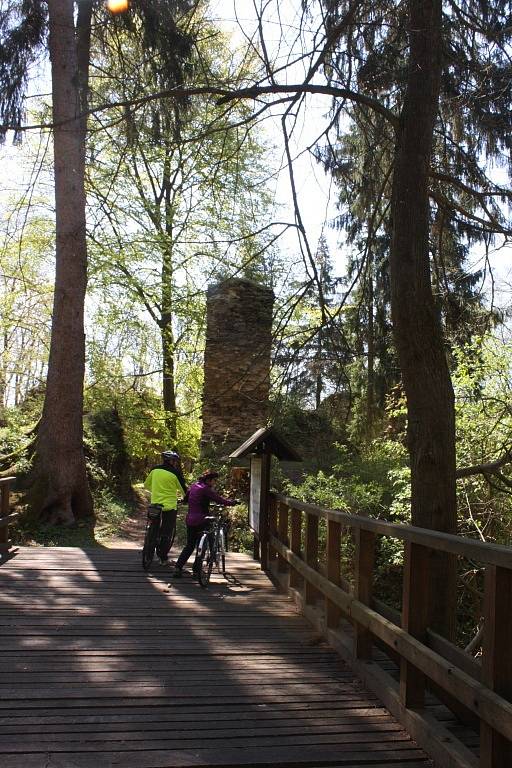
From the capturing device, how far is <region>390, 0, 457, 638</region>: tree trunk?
Result: 198 inches

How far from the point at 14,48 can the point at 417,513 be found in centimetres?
651

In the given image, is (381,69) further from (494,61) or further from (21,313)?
(21,313)

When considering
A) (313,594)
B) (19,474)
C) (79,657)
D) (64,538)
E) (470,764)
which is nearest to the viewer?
(470,764)

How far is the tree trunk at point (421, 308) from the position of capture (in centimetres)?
504

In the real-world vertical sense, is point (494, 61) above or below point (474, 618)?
above

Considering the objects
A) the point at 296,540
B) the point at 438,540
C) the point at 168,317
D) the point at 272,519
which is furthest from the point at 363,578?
the point at 168,317

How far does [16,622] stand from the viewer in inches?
217

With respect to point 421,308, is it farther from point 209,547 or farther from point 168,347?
point 168,347

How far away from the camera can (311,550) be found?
6191 mm

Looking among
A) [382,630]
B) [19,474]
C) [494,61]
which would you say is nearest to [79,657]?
[382,630]

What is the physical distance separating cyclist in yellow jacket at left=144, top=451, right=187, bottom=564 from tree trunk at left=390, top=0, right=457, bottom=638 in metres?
3.80

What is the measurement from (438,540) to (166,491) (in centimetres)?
532

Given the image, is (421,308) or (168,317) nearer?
(421,308)

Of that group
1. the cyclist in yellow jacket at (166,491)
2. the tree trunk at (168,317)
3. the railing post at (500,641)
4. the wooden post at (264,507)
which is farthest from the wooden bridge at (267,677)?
the tree trunk at (168,317)
